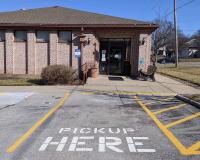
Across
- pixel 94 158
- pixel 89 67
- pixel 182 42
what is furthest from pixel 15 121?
pixel 182 42

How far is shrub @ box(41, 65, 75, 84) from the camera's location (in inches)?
687

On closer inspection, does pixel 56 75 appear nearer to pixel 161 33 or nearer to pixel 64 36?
pixel 64 36

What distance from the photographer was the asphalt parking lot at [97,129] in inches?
221

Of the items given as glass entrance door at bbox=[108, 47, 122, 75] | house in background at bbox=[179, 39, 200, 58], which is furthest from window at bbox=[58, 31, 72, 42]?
house in background at bbox=[179, 39, 200, 58]

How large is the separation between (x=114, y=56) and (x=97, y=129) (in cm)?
1683

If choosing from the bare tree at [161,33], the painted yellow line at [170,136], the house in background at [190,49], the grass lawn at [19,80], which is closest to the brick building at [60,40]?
the grass lawn at [19,80]

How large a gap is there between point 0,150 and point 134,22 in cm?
1742

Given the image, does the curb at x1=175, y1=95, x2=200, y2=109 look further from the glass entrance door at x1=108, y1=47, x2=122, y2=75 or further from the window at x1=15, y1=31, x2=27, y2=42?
the window at x1=15, y1=31, x2=27, y2=42

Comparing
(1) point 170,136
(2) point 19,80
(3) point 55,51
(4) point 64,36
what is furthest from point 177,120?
(4) point 64,36

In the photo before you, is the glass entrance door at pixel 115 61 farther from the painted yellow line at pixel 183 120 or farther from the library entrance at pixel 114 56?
the painted yellow line at pixel 183 120

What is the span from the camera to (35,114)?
9.30 metres

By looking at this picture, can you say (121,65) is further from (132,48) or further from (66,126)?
(66,126)

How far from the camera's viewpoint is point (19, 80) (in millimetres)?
19203

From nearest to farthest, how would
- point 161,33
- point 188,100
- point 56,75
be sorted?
point 188,100
point 56,75
point 161,33
